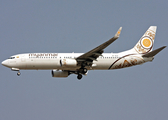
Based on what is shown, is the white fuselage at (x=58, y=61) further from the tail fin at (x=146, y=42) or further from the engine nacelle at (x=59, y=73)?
the engine nacelle at (x=59, y=73)

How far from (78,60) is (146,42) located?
46.1ft

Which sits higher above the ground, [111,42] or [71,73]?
[111,42]

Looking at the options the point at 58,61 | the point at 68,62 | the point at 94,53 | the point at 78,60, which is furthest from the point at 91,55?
the point at 58,61

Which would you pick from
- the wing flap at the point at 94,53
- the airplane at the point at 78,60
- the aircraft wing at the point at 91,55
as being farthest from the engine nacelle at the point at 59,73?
the wing flap at the point at 94,53

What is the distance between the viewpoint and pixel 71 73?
6303cm

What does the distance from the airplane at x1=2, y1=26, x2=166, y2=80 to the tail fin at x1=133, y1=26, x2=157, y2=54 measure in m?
0.67

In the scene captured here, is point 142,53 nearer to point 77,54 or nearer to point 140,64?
point 140,64

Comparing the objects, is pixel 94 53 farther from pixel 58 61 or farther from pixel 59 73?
pixel 59 73

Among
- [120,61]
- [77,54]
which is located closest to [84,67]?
[77,54]

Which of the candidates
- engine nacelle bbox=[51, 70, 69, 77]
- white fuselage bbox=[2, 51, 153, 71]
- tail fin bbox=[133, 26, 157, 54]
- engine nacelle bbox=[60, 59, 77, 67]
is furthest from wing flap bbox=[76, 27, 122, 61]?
A: tail fin bbox=[133, 26, 157, 54]

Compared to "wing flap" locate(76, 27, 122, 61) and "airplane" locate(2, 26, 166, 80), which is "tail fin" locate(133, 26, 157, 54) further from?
"wing flap" locate(76, 27, 122, 61)

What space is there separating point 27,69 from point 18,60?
6.82 ft

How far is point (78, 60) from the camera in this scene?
57.4 m

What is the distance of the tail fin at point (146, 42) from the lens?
205 feet
